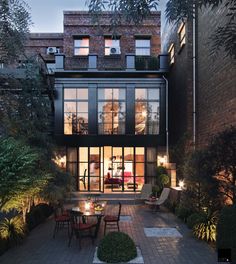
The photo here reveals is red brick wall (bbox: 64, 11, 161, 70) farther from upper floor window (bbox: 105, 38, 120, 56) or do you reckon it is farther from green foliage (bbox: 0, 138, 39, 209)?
green foliage (bbox: 0, 138, 39, 209)

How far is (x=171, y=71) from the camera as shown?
1845cm

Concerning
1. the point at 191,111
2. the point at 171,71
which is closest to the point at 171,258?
the point at 191,111

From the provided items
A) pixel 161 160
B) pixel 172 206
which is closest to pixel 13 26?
pixel 172 206

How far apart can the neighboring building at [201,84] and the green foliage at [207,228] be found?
93.7 inches

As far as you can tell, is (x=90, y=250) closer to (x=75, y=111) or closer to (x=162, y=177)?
(x=162, y=177)

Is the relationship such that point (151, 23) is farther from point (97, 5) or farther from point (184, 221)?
point (97, 5)

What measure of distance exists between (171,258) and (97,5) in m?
5.43

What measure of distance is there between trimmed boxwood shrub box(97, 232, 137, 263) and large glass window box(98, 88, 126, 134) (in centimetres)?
1275

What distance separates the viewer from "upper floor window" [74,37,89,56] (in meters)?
21.2

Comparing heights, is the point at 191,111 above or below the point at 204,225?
above

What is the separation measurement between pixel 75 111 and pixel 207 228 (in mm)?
12367

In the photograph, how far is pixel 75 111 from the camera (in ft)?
65.2

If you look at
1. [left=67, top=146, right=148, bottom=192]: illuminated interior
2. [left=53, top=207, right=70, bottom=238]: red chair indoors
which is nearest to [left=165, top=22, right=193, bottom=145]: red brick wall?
[left=67, top=146, right=148, bottom=192]: illuminated interior

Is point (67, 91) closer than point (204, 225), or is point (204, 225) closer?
point (204, 225)
